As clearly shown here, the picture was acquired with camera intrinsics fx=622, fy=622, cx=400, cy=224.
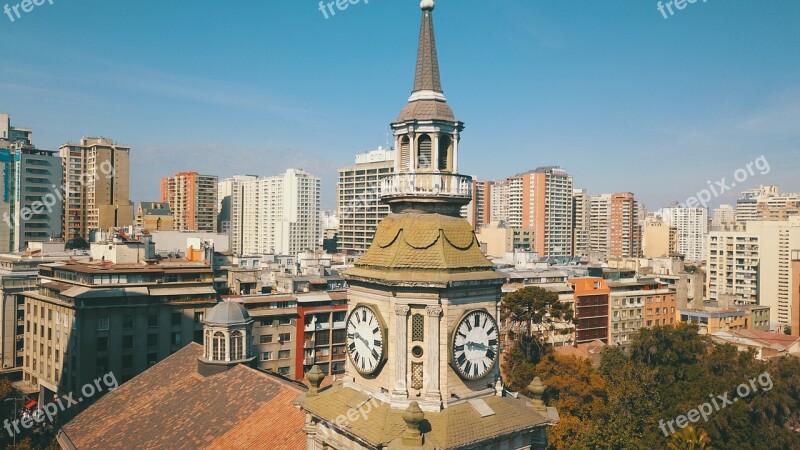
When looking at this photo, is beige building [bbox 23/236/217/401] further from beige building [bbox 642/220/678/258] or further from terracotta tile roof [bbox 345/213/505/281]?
beige building [bbox 642/220/678/258]

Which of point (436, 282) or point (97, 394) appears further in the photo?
point (97, 394)

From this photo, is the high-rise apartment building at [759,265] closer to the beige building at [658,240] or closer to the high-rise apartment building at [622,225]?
the beige building at [658,240]

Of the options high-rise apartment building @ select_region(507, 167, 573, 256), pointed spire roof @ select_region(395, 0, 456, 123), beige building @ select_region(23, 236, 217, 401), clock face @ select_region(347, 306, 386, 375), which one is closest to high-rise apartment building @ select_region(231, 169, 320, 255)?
high-rise apartment building @ select_region(507, 167, 573, 256)

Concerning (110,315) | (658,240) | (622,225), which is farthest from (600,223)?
(110,315)

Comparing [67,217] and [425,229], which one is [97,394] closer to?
[425,229]

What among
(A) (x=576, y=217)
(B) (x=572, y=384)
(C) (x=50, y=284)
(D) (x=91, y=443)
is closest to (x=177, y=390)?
(D) (x=91, y=443)

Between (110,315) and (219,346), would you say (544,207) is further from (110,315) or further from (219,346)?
(219,346)

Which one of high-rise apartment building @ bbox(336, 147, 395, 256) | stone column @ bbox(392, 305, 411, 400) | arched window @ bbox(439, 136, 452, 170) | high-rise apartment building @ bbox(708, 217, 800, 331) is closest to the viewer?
stone column @ bbox(392, 305, 411, 400)
